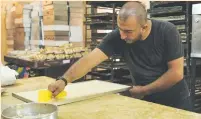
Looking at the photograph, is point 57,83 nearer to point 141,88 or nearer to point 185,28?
point 141,88

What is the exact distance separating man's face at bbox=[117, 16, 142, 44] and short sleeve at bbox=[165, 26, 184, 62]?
0.22 metres

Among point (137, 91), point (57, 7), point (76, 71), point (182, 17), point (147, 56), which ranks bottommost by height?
point (137, 91)

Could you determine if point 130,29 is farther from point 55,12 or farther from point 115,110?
point 55,12

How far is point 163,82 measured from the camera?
187 centimetres

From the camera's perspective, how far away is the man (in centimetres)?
182

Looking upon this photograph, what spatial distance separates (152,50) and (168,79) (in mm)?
258

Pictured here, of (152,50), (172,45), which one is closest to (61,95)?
(152,50)

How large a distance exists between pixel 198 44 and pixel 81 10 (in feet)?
7.22

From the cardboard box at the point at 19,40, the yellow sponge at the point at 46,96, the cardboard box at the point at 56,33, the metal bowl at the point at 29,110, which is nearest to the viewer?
the metal bowl at the point at 29,110

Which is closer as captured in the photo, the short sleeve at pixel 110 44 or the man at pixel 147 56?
the man at pixel 147 56

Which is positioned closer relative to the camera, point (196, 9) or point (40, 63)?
point (196, 9)

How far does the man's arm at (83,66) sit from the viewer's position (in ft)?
6.39

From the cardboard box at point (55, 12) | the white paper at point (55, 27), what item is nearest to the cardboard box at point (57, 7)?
the cardboard box at point (55, 12)

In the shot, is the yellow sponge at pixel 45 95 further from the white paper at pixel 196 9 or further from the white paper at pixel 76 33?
the white paper at pixel 76 33
